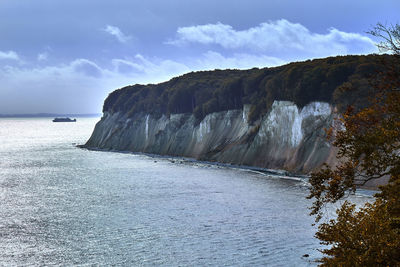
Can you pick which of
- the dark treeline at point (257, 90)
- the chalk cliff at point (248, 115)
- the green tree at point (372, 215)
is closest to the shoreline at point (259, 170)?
the chalk cliff at point (248, 115)

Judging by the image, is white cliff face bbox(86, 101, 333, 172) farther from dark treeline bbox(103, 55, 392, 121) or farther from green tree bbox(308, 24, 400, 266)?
green tree bbox(308, 24, 400, 266)

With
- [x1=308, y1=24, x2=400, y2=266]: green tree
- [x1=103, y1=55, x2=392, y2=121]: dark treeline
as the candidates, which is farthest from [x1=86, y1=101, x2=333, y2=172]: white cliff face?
[x1=308, y1=24, x2=400, y2=266]: green tree

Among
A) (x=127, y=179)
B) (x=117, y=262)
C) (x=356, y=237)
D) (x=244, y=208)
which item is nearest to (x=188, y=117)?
(x=127, y=179)

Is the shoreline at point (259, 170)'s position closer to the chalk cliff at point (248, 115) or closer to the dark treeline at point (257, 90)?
the chalk cliff at point (248, 115)

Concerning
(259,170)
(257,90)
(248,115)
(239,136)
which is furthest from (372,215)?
(257,90)

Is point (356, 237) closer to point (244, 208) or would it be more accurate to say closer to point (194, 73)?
point (244, 208)

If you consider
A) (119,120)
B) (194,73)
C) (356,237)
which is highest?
(194,73)
